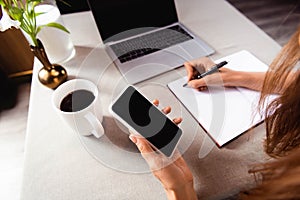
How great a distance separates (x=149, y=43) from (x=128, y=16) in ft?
0.34

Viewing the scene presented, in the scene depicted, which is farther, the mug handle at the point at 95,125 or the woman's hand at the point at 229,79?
the woman's hand at the point at 229,79

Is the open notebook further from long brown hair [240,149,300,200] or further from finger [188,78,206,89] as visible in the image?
long brown hair [240,149,300,200]

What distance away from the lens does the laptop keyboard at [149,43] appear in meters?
0.69

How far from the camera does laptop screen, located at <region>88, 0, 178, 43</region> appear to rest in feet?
2.27

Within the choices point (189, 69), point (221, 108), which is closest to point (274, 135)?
point (221, 108)

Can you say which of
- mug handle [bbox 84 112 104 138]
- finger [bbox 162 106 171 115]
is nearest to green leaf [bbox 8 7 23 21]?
mug handle [bbox 84 112 104 138]

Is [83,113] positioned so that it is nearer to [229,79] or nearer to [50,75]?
[50,75]

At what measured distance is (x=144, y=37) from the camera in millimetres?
738

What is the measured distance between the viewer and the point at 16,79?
4.70 feet

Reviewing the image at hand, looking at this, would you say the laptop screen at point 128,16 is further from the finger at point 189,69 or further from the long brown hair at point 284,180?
the long brown hair at point 284,180

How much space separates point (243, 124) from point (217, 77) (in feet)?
0.45

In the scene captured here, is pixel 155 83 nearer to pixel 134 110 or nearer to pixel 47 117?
pixel 134 110

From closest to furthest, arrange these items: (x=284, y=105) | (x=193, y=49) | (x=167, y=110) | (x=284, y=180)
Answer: (x=284, y=180) < (x=284, y=105) < (x=167, y=110) < (x=193, y=49)

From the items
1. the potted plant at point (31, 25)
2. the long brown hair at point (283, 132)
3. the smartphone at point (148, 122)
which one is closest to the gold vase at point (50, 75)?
the potted plant at point (31, 25)
